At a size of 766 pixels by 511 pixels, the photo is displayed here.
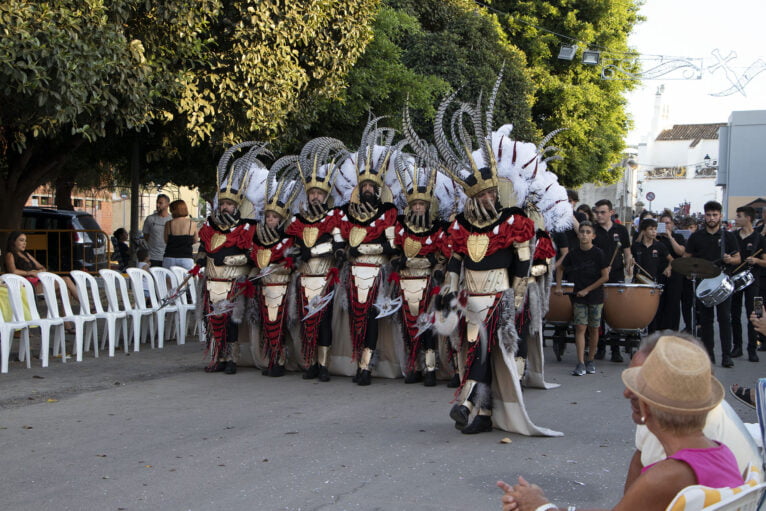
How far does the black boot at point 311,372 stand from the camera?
9469mm

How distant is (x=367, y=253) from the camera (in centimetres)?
918

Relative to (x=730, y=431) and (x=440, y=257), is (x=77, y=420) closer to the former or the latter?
(x=440, y=257)

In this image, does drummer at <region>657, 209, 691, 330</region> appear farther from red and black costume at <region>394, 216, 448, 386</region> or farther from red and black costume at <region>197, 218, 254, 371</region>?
red and black costume at <region>197, 218, 254, 371</region>

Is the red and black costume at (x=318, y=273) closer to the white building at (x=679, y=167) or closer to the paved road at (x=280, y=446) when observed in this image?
the paved road at (x=280, y=446)

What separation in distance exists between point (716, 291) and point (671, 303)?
68.3 inches

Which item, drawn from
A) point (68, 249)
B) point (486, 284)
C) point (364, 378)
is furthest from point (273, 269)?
point (68, 249)

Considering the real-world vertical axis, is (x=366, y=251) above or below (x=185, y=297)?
above

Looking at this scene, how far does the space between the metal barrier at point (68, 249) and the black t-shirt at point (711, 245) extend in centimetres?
1098

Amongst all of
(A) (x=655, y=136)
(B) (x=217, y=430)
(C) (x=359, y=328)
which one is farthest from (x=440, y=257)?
(A) (x=655, y=136)

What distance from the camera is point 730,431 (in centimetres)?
328

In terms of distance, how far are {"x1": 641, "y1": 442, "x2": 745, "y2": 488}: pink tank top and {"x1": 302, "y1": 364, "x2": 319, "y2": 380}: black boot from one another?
22.5 feet

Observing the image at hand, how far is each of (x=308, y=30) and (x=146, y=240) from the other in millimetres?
4613

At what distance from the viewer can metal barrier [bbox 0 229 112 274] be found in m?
16.2

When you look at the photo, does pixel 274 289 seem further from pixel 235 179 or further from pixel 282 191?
pixel 235 179
